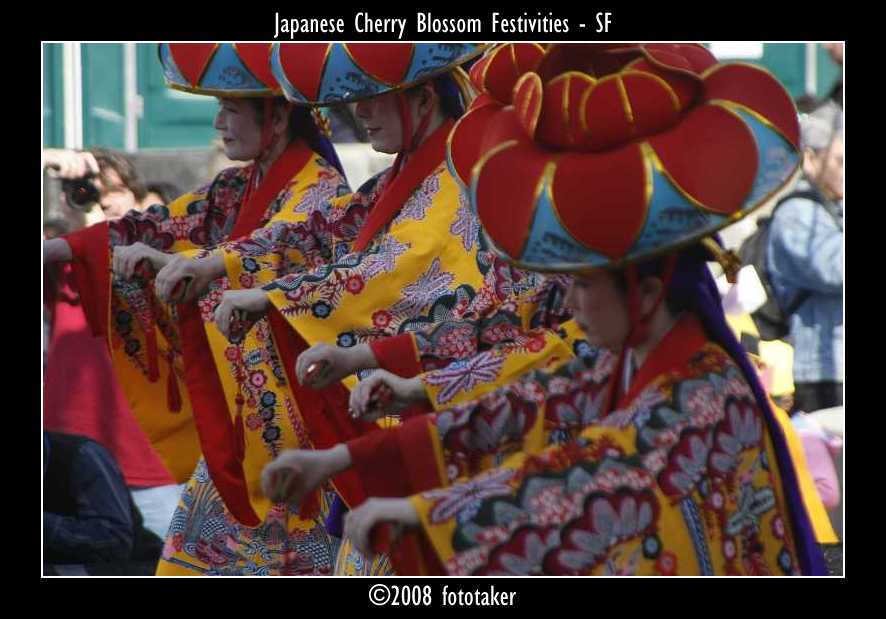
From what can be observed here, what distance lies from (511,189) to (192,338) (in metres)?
2.03

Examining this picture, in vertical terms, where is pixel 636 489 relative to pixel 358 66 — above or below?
below

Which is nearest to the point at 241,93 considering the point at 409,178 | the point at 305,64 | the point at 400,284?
the point at 305,64

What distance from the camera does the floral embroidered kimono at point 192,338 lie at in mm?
5141

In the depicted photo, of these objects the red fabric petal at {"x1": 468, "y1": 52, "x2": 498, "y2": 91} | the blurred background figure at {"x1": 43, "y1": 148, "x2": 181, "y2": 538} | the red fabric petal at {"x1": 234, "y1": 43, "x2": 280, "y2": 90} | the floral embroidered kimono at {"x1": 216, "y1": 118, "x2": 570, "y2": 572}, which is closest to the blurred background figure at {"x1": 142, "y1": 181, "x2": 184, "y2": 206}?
the blurred background figure at {"x1": 43, "y1": 148, "x2": 181, "y2": 538}

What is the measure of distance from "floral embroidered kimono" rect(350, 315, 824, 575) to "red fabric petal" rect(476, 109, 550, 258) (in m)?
0.31

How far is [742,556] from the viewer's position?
337 centimetres

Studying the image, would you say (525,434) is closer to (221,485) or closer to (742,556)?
(742,556)

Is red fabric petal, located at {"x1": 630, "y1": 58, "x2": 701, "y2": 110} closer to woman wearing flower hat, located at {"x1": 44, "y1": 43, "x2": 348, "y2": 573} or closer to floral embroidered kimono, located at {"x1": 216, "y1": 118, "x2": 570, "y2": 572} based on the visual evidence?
floral embroidered kimono, located at {"x1": 216, "y1": 118, "x2": 570, "y2": 572}

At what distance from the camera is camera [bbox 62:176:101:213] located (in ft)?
23.4

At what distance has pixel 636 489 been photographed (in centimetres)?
323

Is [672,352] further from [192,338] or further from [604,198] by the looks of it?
[192,338]

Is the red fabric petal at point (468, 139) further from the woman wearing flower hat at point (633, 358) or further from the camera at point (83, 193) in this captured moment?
the camera at point (83, 193)

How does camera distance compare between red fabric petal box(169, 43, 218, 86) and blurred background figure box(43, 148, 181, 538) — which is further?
blurred background figure box(43, 148, 181, 538)

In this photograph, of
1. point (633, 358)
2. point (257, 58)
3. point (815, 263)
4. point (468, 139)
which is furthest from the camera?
point (815, 263)
